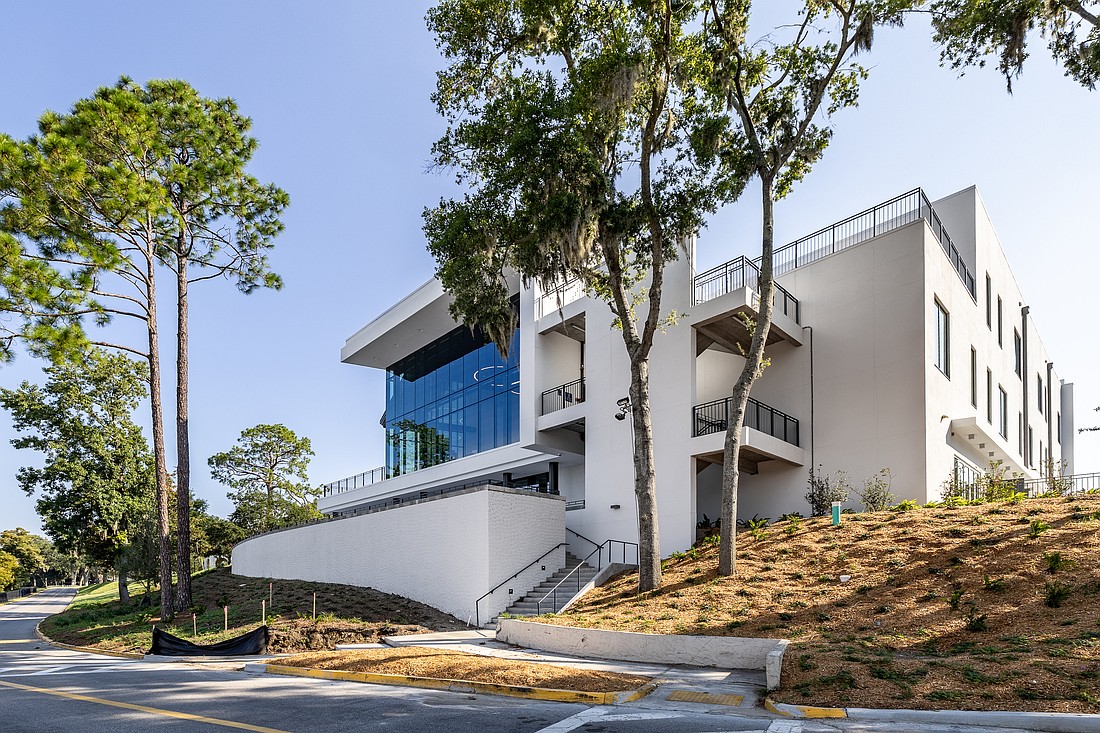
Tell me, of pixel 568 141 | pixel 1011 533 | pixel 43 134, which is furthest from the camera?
pixel 43 134

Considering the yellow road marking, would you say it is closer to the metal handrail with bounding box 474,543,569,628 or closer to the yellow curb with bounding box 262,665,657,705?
the yellow curb with bounding box 262,665,657,705

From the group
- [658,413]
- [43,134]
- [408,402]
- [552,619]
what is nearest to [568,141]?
[658,413]

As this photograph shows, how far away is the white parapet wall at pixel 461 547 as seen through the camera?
64.1ft

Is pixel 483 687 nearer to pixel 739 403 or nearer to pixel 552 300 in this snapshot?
pixel 739 403

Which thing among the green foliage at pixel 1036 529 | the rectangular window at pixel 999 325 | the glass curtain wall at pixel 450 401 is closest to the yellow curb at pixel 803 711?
the green foliage at pixel 1036 529

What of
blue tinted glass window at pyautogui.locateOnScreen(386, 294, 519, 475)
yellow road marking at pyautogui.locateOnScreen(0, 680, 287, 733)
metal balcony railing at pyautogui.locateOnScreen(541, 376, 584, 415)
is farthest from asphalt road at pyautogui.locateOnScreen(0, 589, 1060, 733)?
blue tinted glass window at pyautogui.locateOnScreen(386, 294, 519, 475)

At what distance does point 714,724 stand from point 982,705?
2670 millimetres

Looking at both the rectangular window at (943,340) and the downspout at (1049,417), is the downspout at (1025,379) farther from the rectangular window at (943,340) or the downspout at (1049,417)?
the rectangular window at (943,340)

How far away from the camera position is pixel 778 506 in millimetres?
22000

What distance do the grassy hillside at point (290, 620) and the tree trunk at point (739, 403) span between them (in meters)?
7.08

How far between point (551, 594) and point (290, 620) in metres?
6.42

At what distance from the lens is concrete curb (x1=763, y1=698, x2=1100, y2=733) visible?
6832 mm

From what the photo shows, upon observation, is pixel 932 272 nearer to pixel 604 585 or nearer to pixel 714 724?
pixel 604 585

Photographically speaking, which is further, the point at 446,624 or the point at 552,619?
the point at 446,624
